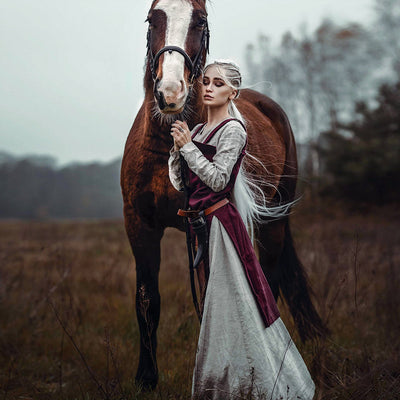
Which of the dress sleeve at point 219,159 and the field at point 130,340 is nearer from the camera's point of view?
the dress sleeve at point 219,159

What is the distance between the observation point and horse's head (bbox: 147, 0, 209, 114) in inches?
67.6

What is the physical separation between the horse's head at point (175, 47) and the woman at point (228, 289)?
127 mm

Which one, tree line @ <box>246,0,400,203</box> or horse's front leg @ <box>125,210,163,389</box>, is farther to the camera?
tree line @ <box>246,0,400,203</box>

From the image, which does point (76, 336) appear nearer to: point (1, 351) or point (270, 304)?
point (1, 351)

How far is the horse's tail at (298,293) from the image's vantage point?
3354mm

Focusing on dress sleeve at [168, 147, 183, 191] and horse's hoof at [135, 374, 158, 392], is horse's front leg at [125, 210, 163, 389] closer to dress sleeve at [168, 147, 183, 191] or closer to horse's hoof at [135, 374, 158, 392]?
horse's hoof at [135, 374, 158, 392]

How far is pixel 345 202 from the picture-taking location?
10.7 m

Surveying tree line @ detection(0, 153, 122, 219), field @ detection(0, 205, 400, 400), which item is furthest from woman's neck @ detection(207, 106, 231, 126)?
tree line @ detection(0, 153, 122, 219)

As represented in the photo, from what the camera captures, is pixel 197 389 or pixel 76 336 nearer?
pixel 197 389

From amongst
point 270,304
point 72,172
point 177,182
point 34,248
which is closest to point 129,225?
point 177,182

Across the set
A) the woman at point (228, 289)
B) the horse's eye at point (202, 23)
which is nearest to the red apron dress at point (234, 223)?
the woman at point (228, 289)

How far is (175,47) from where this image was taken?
6.06 feet

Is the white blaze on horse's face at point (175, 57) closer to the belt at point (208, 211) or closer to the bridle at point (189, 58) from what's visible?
the bridle at point (189, 58)

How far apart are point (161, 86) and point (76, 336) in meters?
2.76
